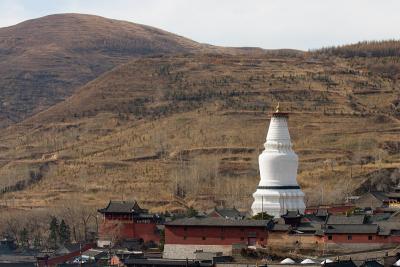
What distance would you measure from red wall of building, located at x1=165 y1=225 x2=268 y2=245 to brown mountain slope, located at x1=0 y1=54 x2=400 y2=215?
37.2m

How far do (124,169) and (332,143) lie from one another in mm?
28090

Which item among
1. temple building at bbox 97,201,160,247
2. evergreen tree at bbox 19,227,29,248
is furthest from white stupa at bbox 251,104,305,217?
evergreen tree at bbox 19,227,29,248

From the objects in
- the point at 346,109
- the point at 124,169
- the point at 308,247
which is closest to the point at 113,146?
the point at 124,169

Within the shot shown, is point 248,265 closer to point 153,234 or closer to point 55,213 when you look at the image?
point 153,234

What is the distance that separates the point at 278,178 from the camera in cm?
9494

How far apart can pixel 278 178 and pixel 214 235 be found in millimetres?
14481

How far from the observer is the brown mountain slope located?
14200 centimetres

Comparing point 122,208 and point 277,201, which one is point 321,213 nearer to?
point 277,201

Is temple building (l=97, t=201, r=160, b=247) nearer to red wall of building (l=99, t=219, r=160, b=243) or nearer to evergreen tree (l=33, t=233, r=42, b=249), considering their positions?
red wall of building (l=99, t=219, r=160, b=243)

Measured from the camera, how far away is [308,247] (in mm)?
77750

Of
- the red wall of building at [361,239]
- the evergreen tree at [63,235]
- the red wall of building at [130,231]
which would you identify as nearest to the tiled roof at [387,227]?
the red wall of building at [361,239]

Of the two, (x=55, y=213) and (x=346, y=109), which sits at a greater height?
(x=346, y=109)

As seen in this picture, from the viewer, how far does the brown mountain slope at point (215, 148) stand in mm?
142000

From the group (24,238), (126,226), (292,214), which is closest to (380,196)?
(292,214)
